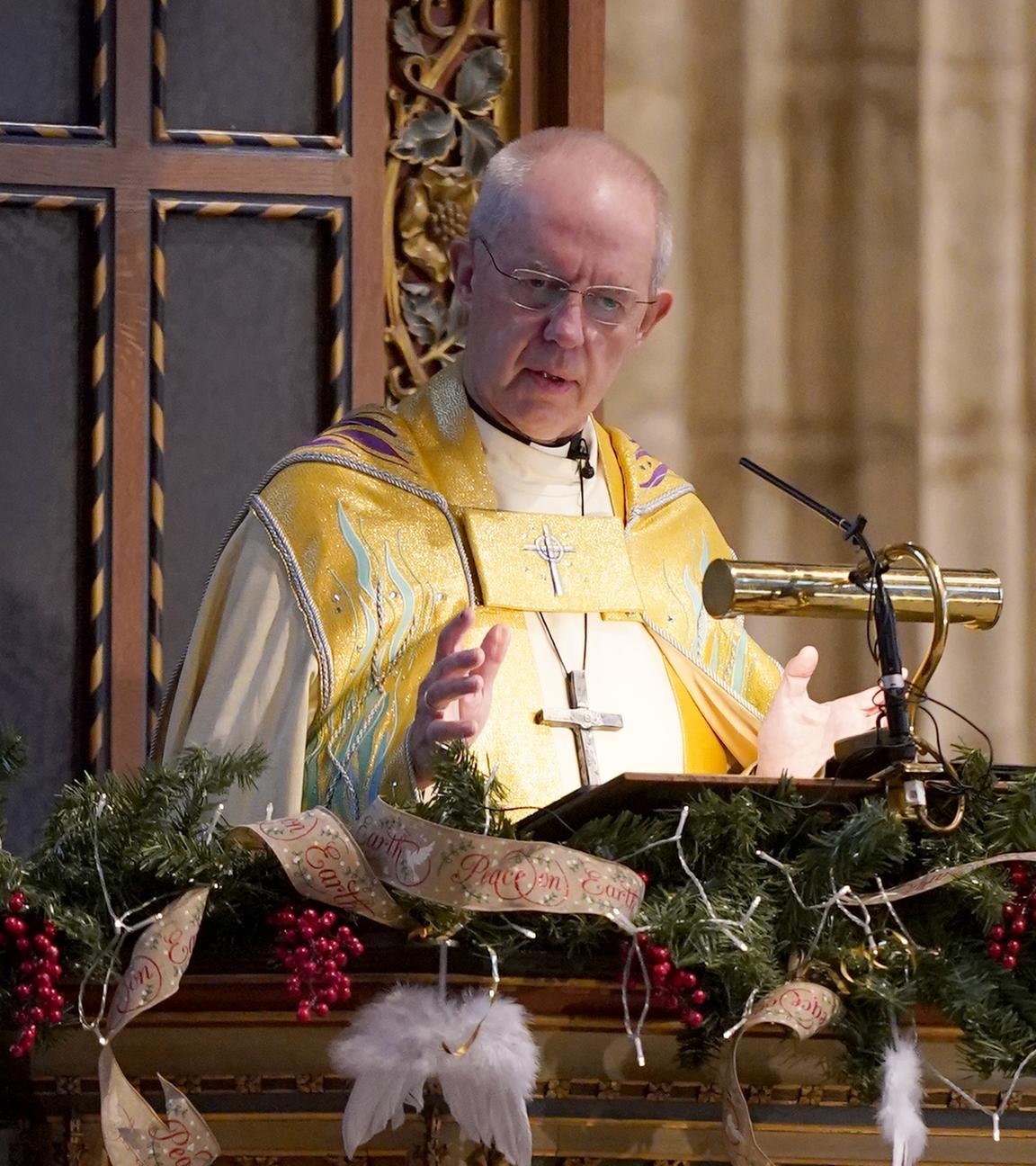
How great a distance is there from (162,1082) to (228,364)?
2.30 meters

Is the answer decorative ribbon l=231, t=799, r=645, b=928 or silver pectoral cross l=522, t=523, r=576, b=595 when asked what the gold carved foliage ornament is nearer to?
silver pectoral cross l=522, t=523, r=576, b=595

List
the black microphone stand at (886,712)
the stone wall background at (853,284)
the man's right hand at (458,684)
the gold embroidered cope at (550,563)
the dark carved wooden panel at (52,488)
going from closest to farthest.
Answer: the black microphone stand at (886,712) → the man's right hand at (458,684) → the gold embroidered cope at (550,563) → the dark carved wooden panel at (52,488) → the stone wall background at (853,284)

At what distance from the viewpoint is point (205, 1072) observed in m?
1.82

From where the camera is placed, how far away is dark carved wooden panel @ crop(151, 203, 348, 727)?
3.85 m

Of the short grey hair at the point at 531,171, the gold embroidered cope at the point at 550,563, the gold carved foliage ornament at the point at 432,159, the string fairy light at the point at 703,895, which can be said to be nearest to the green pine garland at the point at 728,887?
the string fairy light at the point at 703,895

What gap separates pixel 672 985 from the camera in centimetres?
174

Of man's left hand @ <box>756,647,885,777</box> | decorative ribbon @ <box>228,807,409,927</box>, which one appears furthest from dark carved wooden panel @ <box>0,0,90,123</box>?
decorative ribbon @ <box>228,807,409,927</box>

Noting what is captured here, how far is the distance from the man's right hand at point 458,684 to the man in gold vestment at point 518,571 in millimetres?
499

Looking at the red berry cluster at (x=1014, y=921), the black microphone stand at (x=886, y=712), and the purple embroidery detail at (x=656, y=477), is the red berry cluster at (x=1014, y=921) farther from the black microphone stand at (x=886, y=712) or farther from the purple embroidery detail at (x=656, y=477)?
the purple embroidery detail at (x=656, y=477)

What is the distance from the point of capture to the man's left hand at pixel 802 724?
8.90 feet

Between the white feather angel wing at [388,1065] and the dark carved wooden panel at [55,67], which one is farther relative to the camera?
the dark carved wooden panel at [55,67]

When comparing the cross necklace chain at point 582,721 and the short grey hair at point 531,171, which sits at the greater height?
the short grey hair at point 531,171

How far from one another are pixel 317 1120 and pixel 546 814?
0.32 meters

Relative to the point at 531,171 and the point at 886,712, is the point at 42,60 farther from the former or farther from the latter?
the point at 886,712
